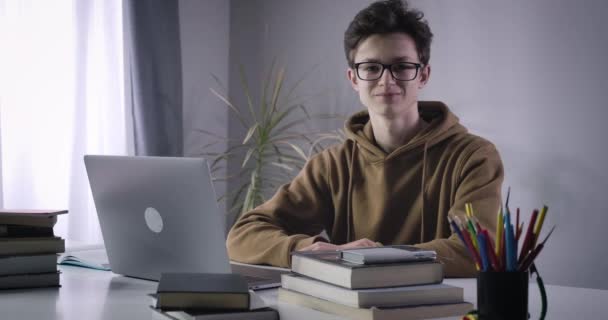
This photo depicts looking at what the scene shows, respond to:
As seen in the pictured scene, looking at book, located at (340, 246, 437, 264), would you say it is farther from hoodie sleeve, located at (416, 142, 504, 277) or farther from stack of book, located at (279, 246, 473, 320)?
hoodie sleeve, located at (416, 142, 504, 277)

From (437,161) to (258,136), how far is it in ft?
7.18

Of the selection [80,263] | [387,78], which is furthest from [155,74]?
[80,263]

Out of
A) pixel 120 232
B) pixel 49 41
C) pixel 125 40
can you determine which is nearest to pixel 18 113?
pixel 49 41

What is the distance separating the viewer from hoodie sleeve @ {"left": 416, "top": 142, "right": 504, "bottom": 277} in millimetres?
1718

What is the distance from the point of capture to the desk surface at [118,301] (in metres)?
1.25

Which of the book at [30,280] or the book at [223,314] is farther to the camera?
the book at [30,280]

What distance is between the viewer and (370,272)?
1.18 meters

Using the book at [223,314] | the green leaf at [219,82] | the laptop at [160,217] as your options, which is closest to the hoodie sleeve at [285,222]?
the laptop at [160,217]

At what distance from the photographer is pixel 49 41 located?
3602 mm

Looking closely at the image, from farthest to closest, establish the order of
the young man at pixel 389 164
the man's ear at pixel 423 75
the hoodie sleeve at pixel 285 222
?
the man's ear at pixel 423 75
the young man at pixel 389 164
the hoodie sleeve at pixel 285 222

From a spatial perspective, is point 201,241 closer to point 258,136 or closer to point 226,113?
point 258,136

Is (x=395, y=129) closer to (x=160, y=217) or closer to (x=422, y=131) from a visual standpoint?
(x=422, y=131)

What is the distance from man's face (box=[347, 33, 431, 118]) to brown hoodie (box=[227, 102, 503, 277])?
0.11m

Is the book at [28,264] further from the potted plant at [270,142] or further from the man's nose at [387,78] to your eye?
the potted plant at [270,142]
